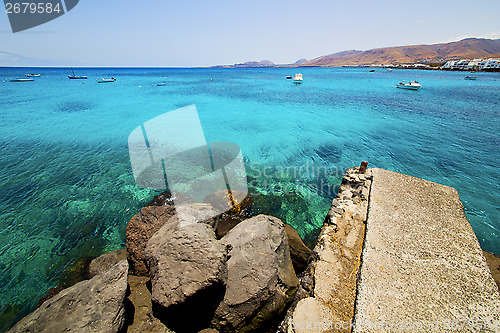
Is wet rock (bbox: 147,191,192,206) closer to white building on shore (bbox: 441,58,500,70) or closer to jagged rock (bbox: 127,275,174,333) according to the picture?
jagged rock (bbox: 127,275,174,333)

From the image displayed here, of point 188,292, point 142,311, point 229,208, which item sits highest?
point 188,292

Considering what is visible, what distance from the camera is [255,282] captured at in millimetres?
3574

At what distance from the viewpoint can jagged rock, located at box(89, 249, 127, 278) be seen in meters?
4.98

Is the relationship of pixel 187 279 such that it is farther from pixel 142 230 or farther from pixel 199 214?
pixel 142 230

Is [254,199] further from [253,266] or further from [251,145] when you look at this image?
[251,145]

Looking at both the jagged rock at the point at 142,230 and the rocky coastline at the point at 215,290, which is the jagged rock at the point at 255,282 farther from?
the jagged rock at the point at 142,230

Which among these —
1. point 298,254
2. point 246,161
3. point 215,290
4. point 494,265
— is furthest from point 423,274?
point 246,161

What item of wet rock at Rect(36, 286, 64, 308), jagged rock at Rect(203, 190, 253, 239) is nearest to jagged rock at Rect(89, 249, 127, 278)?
wet rock at Rect(36, 286, 64, 308)

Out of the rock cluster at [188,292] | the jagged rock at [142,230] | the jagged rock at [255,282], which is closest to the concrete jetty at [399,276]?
the jagged rock at [255,282]

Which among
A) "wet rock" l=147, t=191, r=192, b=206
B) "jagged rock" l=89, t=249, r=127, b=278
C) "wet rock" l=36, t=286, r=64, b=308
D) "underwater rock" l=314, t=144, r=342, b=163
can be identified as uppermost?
"wet rock" l=147, t=191, r=192, b=206

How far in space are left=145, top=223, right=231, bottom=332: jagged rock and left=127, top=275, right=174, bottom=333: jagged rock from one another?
14 cm

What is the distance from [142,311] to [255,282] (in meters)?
2.17

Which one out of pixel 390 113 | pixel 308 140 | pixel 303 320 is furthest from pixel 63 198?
pixel 390 113

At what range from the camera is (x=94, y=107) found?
25.8 metres
